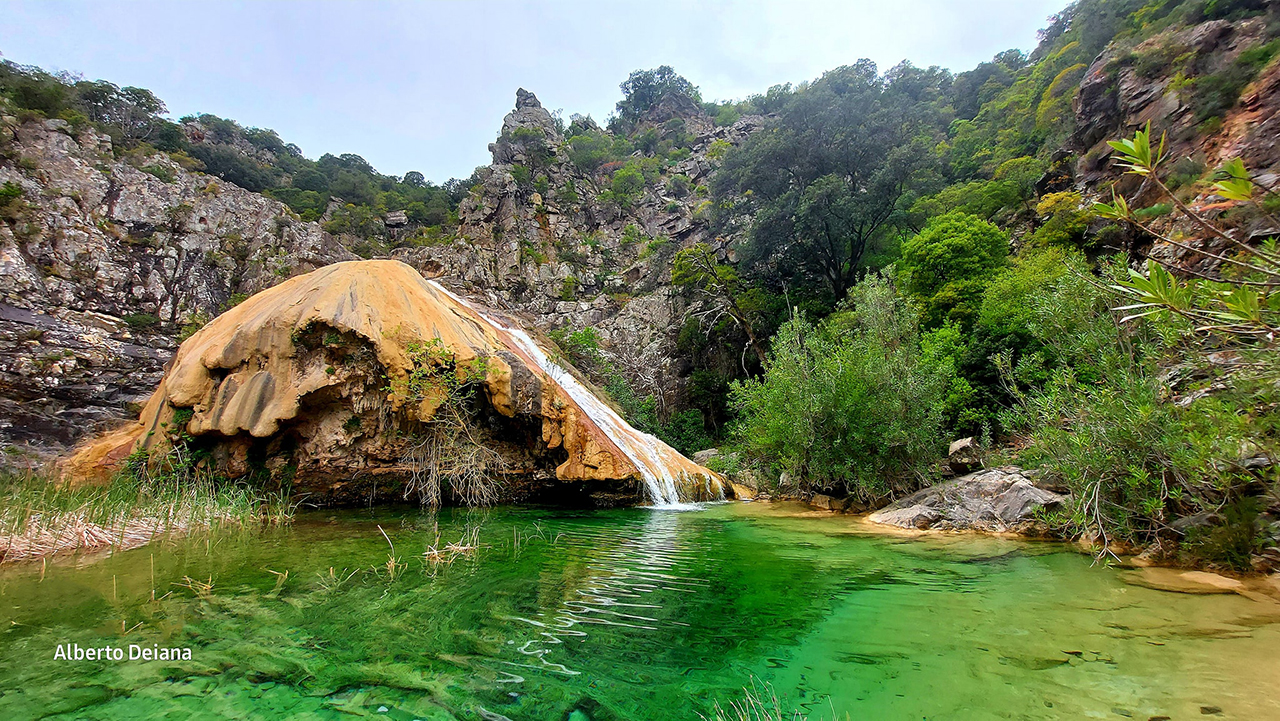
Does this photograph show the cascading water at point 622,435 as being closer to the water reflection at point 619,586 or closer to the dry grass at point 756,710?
the water reflection at point 619,586

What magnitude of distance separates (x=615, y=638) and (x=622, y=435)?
34.2 feet

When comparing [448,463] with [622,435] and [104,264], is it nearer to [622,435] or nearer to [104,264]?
[622,435]

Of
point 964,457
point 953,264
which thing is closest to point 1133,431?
point 964,457

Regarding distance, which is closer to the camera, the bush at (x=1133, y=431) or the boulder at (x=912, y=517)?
the bush at (x=1133, y=431)

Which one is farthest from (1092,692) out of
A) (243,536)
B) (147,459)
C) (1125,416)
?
(147,459)

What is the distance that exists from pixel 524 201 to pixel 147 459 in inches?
1450

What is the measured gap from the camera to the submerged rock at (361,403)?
10.1m

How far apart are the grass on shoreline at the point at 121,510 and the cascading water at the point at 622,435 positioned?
6888mm

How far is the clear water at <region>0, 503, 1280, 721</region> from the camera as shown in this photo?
2609mm

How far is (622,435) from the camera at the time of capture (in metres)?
14.0

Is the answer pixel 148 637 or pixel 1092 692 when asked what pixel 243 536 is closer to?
pixel 148 637

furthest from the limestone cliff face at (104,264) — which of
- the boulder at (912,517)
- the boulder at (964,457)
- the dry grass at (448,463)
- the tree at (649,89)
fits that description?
the tree at (649,89)

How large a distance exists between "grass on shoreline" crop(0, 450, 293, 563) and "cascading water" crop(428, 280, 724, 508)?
271 inches

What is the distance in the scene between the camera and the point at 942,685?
2.87 meters
